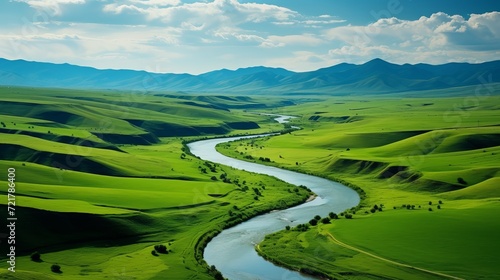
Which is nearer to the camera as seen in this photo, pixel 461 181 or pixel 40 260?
pixel 40 260

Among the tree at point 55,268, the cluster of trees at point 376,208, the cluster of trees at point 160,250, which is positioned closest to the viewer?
the tree at point 55,268

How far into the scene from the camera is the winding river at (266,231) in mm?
65500

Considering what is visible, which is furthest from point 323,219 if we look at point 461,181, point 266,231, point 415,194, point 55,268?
point 55,268

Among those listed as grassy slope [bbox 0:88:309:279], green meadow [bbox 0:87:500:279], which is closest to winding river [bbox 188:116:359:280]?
green meadow [bbox 0:87:500:279]

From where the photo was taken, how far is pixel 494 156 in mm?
134250

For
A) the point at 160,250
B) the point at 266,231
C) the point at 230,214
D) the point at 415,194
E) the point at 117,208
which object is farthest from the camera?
the point at 415,194

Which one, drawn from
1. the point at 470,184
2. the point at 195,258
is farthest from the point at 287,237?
the point at 470,184

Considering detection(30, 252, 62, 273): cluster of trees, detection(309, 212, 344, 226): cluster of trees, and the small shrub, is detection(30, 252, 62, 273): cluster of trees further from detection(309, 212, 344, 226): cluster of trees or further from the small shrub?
the small shrub

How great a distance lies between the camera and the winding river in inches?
2579

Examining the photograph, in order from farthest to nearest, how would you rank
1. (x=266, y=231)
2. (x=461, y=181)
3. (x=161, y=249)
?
(x=461, y=181) < (x=266, y=231) < (x=161, y=249)

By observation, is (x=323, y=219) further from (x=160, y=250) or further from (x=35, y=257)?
(x=35, y=257)

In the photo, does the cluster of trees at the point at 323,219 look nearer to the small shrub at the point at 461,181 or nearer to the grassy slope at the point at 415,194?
the grassy slope at the point at 415,194

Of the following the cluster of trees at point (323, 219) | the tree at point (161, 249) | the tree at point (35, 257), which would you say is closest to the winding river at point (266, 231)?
the cluster of trees at point (323, 219)

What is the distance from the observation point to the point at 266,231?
84562mm
